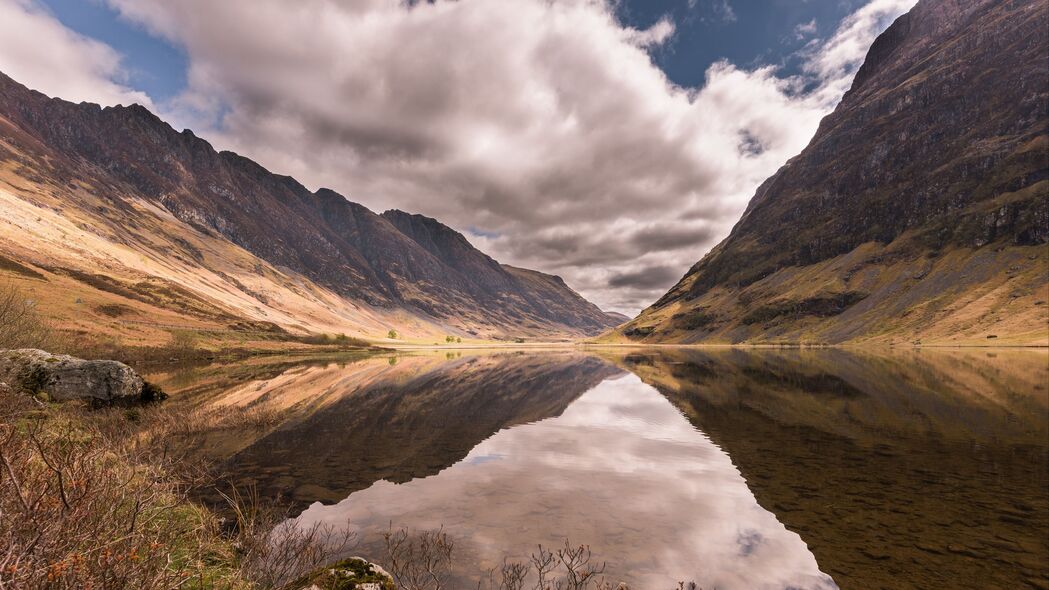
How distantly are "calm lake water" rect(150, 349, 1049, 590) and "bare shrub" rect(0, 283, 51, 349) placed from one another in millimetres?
16079

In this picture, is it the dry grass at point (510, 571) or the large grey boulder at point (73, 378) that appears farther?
the large grey boulder at point (73, 378)

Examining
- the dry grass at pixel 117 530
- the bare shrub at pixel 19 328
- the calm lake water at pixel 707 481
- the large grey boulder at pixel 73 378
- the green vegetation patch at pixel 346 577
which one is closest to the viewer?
the dry grass at pixel 117 530

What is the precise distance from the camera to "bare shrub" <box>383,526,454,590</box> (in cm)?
1289

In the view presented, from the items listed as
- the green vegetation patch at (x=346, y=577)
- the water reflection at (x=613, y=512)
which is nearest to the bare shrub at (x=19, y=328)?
the water reflection at (x=613, y=512)

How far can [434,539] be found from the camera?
52.6 feet

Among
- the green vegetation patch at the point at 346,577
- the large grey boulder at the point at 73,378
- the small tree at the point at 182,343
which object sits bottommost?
the small tree at the point at 182,343

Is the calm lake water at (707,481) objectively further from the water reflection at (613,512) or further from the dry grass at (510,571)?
the dry grass at (510,571)

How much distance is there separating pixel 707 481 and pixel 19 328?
64.4m

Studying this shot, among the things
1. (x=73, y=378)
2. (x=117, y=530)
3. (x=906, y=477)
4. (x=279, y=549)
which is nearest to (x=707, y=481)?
(x=906, y=477)

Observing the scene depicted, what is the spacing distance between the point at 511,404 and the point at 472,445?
21.5m

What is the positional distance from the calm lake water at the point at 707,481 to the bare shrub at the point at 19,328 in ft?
52.8

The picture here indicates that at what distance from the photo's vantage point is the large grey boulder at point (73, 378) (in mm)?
35562

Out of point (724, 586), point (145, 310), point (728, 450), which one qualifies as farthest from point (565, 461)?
point (145, 310)

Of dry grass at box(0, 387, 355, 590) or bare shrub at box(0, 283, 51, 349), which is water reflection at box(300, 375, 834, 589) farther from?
bare shrub at box(0, 283, 51, 349)
